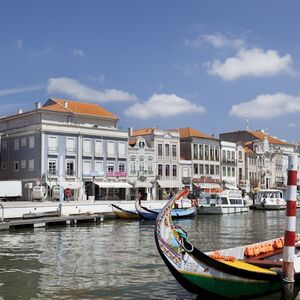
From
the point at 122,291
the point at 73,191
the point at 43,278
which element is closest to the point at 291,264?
the point at 122,291

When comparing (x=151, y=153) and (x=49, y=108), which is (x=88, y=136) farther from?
(x=151, y=153)

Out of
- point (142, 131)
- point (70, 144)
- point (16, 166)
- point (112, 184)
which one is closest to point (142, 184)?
point (112, 184)

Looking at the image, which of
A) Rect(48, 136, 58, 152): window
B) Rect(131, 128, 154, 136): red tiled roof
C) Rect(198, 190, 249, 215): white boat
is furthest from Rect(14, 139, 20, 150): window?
Rect(198, 190, 249, 215): white boat

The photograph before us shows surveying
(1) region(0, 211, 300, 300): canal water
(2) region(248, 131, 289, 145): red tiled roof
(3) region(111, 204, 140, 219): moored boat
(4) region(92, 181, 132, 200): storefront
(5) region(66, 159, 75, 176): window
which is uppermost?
(2) region(248, 131, 289, 145): red tiled roof

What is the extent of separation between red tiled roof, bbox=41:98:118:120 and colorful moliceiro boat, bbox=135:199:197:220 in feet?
67.4

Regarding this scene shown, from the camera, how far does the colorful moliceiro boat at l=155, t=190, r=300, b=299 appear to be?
45.1 ft

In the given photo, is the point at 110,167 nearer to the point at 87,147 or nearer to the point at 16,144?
the point at 87,147

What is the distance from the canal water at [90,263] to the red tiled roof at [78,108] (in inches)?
1298

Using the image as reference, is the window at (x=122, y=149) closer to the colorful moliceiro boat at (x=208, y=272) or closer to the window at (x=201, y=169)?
the window at (x=201, y=169)

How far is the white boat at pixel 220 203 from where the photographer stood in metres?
58.6

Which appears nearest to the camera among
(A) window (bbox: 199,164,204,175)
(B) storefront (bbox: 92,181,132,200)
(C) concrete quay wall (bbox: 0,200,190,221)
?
(C) concrete quay wall (bbox: 0,200,190,221)

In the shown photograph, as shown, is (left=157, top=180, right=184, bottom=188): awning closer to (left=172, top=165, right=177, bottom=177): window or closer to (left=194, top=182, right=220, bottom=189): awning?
(left=172, top=165, right=177, bottom=177): window

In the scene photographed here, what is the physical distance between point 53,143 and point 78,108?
8.55 meters

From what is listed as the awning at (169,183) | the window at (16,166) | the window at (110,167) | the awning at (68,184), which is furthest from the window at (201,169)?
the window at (16,166)
